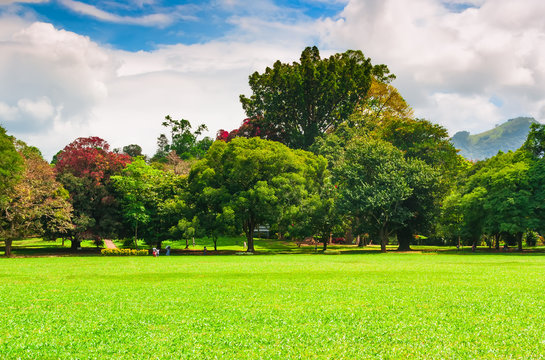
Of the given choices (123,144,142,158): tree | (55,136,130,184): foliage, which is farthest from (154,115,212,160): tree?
(55,136,130,184): foliage

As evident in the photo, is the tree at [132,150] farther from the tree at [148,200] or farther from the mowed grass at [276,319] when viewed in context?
the mowed grass at [276,319]

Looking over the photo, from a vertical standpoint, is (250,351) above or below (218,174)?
below

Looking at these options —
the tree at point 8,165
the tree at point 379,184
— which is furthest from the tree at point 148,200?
the tree at point 379,184

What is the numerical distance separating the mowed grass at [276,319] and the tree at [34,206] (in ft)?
79.0

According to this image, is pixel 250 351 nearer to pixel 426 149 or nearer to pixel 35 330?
pixel 35 330

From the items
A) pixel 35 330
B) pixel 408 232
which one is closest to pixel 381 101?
pixel 408 232

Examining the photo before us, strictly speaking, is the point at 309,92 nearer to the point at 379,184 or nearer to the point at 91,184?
the point at 379,184

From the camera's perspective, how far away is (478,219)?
49.1 metres

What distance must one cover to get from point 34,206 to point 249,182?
2126cm

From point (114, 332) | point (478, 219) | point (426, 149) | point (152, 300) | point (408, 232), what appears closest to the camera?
point (114, 332)

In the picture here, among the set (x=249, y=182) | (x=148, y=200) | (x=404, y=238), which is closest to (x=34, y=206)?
(x=148, y=200)

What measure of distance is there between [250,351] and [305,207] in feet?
123

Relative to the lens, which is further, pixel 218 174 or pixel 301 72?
pixel 301 72

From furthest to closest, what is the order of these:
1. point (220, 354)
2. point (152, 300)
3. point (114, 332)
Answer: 1. point (152, 300)
2. point (114, 332)
3. point (220, 354)
